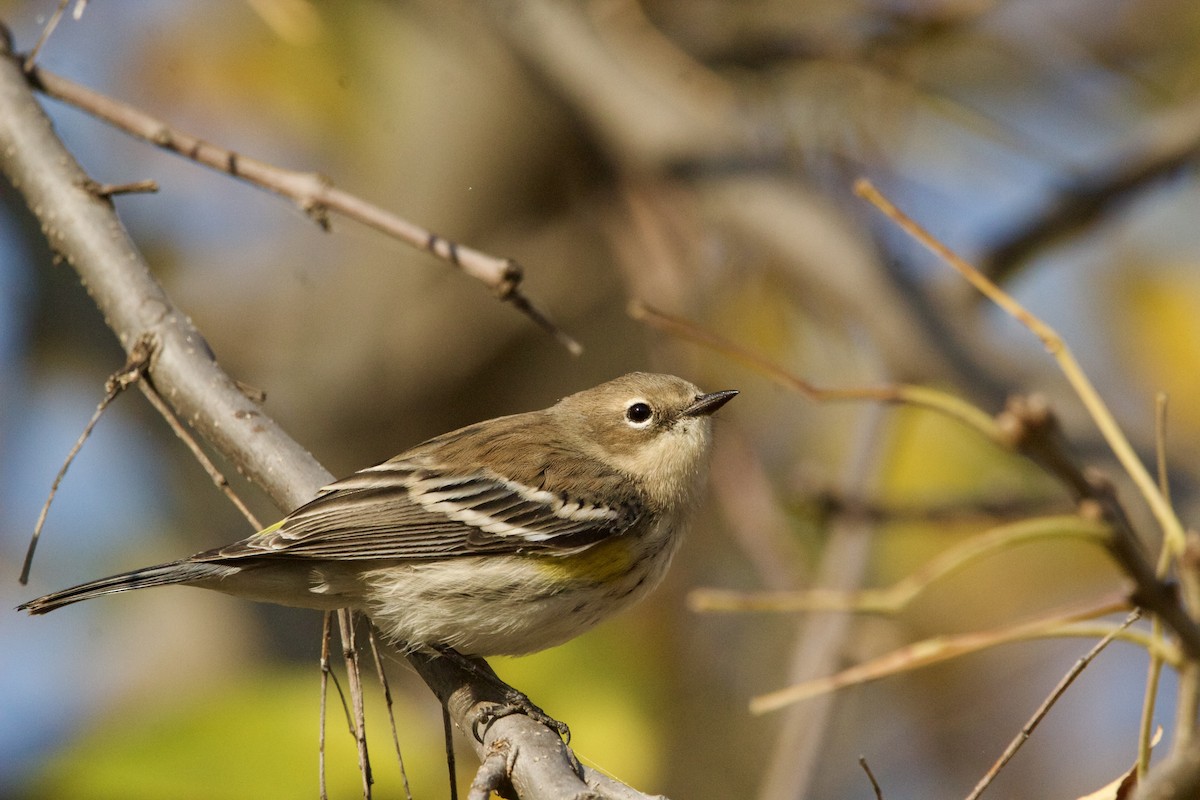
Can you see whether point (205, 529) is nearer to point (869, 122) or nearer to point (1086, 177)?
point (869, 122)

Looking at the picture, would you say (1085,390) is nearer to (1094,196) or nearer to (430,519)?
(430,519)

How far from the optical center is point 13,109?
3219mm

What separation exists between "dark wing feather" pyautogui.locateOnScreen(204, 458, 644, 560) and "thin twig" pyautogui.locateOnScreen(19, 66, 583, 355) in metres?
0.76

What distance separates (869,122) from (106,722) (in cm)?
396

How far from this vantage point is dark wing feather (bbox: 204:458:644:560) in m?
3.17

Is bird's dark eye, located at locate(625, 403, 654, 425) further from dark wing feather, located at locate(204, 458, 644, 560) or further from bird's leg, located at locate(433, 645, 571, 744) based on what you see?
bird's leg, located at locate(433, 645, 571, 744)

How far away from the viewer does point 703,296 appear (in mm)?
5785

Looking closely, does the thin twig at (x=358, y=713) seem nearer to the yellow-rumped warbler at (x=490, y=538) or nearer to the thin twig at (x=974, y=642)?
the yellow-rumped warbler at (x=490, y=538)

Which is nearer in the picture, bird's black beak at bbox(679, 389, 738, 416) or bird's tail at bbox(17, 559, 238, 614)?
bird's tail at bbox(17, 559, 238, 614)

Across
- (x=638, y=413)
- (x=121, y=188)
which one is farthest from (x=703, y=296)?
(x=121, y=188)

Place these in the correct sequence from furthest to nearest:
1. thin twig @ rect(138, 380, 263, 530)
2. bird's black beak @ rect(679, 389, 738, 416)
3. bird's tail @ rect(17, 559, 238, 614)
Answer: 1. bird's black beak @ rect(679, 389, 738, 416)
2. bird's tail @ rect(17, 559, 238, 614)
3. thin twig @ rect(138, 380, 263, 530)

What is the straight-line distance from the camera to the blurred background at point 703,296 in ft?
16.2

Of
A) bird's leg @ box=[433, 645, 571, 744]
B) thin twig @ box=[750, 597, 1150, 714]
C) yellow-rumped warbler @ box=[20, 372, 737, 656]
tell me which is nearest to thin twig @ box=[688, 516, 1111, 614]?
thin twig @ box=[750, 597, 1150, 714]

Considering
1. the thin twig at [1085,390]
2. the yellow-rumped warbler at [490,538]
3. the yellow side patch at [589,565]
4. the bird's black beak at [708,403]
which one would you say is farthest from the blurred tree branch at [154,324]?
the thin twig at [1085,390]
